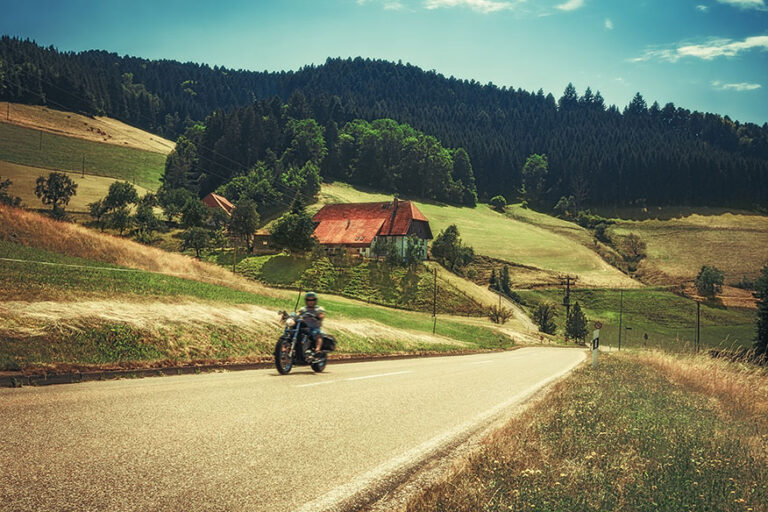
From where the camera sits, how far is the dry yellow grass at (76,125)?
135m

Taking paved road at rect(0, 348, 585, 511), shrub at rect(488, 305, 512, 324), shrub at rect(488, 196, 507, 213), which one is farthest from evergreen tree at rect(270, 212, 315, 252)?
shrub at rect(488, 196, 507, 213)

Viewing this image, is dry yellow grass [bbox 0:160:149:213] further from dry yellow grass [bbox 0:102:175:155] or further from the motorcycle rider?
the motorcycle rider

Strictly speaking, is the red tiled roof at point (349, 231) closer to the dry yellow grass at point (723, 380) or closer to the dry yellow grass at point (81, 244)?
the dry yellow grass at point (81, 244)

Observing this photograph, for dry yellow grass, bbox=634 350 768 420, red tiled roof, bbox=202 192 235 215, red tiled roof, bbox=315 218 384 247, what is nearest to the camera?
dry yellow grass, bbox=634 350 768 420

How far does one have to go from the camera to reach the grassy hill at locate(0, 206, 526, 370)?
11.5 m

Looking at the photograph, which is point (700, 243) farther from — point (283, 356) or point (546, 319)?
point (283, 356)

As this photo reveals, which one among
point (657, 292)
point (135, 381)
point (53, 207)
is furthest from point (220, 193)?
point (135, 381)

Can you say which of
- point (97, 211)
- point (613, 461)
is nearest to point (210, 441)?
point (613, 461)

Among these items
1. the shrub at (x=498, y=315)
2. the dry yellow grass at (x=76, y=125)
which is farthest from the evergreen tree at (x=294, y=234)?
the dry yellow grass at (x=76, y=125)

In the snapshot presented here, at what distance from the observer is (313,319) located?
1300cm

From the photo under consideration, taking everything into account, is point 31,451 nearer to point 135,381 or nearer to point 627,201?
point 135,381

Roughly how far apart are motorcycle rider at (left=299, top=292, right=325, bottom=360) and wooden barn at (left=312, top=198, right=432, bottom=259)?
73.8 metres

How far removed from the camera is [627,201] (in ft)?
575

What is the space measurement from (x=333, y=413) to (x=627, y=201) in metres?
191
